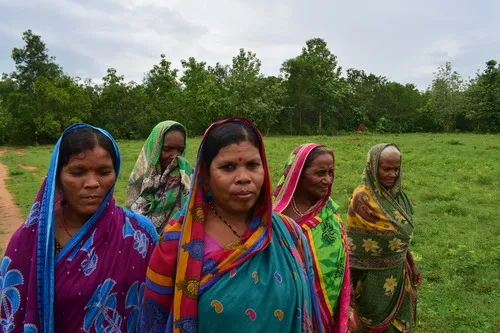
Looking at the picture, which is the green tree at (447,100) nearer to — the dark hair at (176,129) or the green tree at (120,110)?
the green tree at (120,110)

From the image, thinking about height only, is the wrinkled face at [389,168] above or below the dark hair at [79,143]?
below

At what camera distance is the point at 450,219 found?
8453 mm

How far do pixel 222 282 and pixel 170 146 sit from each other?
8.31 ft

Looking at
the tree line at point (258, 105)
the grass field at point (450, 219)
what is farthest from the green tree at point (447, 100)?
the grass field at point (450, 219)

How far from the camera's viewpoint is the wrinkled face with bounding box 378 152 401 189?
12.4ft

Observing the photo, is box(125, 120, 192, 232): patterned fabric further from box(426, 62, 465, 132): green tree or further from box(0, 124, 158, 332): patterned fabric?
box(426, 62, 465, 132): green tree

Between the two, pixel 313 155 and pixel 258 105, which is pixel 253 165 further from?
pixel 258 105

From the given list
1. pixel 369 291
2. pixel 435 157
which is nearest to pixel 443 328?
pixel 369 291

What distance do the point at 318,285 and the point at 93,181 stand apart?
1407mm

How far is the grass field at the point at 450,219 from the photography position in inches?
194

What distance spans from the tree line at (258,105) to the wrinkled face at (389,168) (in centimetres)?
2804

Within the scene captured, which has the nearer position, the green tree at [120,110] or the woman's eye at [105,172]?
the woman's eye at [105,172]

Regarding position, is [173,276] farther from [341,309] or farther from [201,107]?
[201,107]

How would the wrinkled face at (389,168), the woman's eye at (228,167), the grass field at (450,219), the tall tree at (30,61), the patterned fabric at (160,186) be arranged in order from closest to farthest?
the woman's eye at (228,167), the wrinkled face at (389,168), the patterned fabric at (160,186), the grass field at (450,219), the tall tree at (30,61)
